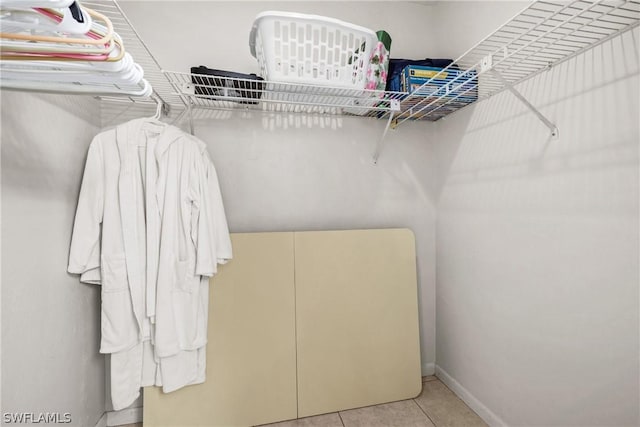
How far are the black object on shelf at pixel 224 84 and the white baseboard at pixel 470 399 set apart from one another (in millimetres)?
2017

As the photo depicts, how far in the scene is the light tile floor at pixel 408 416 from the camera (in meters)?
1.66


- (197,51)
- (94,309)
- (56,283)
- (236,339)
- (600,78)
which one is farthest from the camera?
(197,51)

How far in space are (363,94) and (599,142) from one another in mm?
959

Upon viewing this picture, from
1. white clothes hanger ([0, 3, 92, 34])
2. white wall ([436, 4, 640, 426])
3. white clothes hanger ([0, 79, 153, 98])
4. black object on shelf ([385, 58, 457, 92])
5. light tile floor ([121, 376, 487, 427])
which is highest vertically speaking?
black object on shelf ([385, 58, 457, 92])

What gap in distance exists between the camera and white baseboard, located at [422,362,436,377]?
2113 mm

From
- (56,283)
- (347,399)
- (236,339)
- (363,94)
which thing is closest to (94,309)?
(56,283)

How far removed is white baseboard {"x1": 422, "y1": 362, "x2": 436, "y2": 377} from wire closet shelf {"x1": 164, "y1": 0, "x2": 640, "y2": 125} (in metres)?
1.65

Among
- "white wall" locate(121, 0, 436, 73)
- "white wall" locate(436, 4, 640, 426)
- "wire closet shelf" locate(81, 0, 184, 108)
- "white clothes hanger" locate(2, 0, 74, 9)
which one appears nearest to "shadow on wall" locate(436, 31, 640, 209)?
"white wall" locate(436, 4, 640, 426)

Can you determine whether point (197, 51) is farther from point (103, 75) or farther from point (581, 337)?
point (581, 337)

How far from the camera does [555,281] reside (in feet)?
4.20

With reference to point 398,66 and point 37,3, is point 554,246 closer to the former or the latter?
point 398,66

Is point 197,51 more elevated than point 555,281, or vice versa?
point 197,51

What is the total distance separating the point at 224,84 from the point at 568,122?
1.48 m

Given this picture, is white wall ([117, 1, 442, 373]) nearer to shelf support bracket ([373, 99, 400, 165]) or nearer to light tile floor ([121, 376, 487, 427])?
shelf support bracket ([373, 99, 400, 165])
